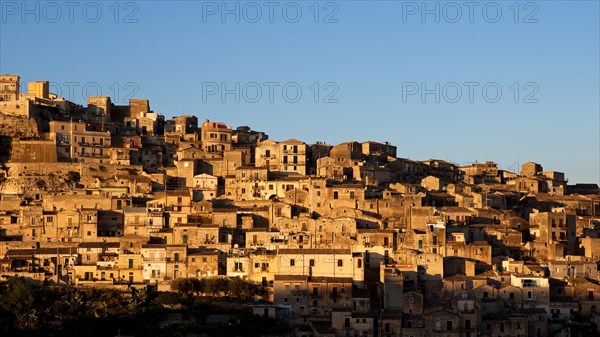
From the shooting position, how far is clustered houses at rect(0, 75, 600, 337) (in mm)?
50875

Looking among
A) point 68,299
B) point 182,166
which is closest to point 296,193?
point 182,166

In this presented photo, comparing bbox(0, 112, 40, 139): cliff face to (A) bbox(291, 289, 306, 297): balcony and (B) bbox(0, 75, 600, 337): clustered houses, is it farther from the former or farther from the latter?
(A) bbox(291, 289, 306, 297): balcony

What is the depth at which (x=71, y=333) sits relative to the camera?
50.0 meters

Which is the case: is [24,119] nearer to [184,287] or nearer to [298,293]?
[184,287]

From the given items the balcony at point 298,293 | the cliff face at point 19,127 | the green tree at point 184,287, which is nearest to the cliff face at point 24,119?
the cliff face at point 19,127

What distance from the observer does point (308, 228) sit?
57.1 metres

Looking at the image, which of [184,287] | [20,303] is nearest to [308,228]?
[184,287]

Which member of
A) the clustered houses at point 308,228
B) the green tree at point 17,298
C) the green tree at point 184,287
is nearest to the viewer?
the clustered houses at point 308,228

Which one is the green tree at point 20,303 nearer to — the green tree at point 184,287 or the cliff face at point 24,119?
the green tree at point 184,287

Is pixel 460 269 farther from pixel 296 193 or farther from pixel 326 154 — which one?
pixel 326 154

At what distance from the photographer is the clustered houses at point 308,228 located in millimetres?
→ 50875

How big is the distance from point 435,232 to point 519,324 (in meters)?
7.10

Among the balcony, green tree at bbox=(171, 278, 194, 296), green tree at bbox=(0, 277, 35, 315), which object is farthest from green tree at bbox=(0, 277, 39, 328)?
the balcony

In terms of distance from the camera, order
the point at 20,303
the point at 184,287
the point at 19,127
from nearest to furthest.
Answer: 1. the point at 20,303
2. the point at 184,287
3. the point at 19,127
